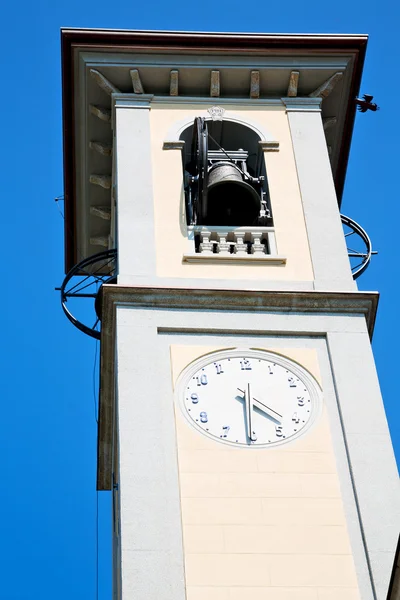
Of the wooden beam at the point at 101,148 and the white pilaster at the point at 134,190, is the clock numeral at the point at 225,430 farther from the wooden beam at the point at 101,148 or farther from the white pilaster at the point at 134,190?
the wooden beam at the point at 101,148

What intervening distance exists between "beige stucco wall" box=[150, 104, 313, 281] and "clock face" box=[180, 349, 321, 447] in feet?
6.32

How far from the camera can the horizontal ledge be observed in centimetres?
2422

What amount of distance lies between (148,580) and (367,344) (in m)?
5.37

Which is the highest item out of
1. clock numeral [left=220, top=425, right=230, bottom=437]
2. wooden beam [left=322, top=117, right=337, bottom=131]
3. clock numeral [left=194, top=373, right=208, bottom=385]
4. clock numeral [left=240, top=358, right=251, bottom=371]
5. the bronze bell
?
wooden beam [left=322, top=117, right=337, bottom=131]

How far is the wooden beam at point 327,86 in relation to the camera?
92.5ft

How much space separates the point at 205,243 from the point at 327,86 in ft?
16.2

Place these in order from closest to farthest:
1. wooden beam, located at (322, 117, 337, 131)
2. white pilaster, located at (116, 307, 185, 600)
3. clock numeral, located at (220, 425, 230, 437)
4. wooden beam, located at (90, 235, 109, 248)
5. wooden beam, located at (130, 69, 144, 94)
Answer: white pilaster, located at (116, 307, 185, 600)
clock numeral, located at (220, 425, 230, 437)
wooden beam, located at (130, 69, 144, 94)
wooden beam, located at (322, 117, 337, 131)
wooden beam, located at (90, 235, 109, 248)

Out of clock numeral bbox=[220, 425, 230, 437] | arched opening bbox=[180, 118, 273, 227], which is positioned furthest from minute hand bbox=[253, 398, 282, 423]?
arched opening bbox=[180, 118, 273, 227]

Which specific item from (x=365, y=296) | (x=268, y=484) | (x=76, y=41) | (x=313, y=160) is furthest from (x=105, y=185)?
→ (x=268, y=484)

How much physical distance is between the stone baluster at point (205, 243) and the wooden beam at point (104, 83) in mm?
4087

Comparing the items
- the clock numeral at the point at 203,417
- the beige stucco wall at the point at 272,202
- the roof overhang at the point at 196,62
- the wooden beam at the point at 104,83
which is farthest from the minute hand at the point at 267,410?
the wooden beam at the point at 104,83

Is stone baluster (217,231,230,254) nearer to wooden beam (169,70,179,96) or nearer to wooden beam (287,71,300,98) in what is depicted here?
wooden beam (169,70,179,96)

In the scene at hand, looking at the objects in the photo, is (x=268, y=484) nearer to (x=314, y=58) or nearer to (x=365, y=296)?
(x=365, y=296)

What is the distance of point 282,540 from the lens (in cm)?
1988
